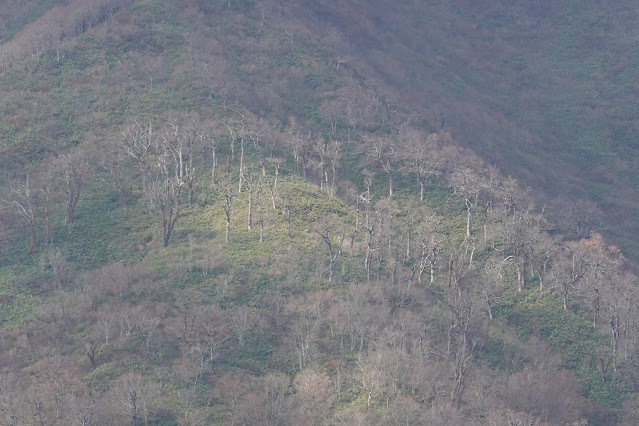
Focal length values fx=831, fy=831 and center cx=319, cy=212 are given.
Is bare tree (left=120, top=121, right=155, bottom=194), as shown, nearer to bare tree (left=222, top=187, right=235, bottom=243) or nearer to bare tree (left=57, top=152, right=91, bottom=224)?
bare tree (left=57, top=152, right=91, bottom=224)

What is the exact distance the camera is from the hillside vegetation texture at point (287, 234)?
255 ft

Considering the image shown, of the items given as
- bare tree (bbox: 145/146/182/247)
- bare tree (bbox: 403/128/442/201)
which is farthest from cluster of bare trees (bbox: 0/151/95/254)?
bare tree (bbox: 403/128/442/201)

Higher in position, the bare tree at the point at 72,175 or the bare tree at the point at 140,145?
the bare tree at the point at 140,145

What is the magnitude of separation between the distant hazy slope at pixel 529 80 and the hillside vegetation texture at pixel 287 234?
2.90ft

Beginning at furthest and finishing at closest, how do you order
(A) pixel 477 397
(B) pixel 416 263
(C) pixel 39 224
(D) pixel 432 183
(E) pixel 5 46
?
(E) pixel 5 46 → (D) pixel 432 183 → (C) pixel 39 224 → (B) pixel 416 263 → (A) pixel 477 397

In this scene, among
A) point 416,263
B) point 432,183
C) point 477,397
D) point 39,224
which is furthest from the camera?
point 432,183

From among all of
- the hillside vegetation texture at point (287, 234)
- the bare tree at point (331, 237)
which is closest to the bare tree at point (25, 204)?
the hillside vegetation texture at point (287, 234)

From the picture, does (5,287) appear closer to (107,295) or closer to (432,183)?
(107,295)

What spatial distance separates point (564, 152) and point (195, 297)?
88666mm

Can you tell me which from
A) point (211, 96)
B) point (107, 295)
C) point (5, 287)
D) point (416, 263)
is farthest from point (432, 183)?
point (5, 287)

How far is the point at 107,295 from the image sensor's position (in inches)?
3492

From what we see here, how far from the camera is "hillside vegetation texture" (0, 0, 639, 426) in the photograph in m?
77.8

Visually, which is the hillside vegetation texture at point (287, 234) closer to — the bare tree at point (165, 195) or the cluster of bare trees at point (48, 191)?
the cluster of bare trees at point (48, 191)

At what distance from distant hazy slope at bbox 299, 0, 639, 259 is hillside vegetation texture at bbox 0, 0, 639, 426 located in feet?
2.90
